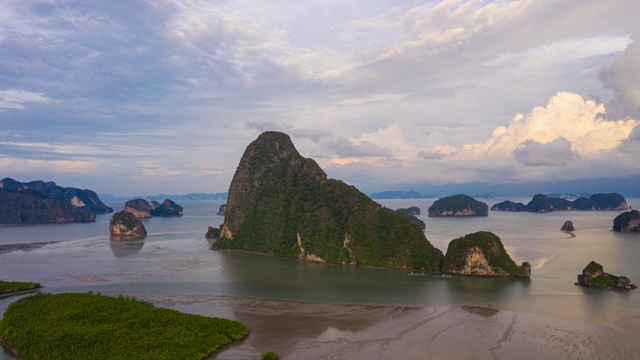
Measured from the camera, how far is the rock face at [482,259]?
7062 centimetres

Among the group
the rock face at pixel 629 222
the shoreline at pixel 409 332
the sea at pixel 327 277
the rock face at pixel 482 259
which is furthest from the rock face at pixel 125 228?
the rock face at pixel 629 222

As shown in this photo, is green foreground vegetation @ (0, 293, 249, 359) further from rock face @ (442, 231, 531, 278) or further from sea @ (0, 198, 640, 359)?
rock face @ (442, 231, 531, 278)

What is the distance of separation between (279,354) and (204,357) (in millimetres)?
6804

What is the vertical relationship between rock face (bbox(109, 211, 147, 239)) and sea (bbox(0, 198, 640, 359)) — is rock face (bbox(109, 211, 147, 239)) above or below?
above

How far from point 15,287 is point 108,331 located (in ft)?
115

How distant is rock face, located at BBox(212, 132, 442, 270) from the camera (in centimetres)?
8169

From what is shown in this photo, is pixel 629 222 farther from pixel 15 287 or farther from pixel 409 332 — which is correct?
pixel 15 287

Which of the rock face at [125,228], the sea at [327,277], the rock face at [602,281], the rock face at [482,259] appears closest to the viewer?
the sea at [327,277]

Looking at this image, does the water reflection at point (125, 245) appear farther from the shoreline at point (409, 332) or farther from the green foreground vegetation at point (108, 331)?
the green foreground vegetation at point (108, 331)

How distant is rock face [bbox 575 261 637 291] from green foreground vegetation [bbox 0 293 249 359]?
52494mm

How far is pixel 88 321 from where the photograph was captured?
1618 inches

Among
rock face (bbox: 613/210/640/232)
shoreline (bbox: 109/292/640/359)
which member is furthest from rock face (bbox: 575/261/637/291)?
rock face (bbox: 613/210/640/232)

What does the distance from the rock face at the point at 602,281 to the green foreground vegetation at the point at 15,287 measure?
8524cm

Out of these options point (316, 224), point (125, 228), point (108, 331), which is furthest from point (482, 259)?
point (125, 228)
